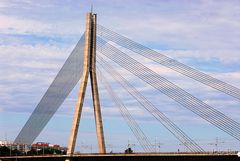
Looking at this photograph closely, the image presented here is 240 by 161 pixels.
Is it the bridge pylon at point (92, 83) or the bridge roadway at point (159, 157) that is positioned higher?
the bridge pylon at point (92, 83)

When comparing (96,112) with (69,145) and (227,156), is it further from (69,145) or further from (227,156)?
(227,156)

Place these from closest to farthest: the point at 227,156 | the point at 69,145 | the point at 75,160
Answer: the point at 227,156
the point at 69,145
the point at 75,160

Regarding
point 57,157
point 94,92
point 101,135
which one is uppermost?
point 94,92

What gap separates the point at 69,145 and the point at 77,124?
3.33m

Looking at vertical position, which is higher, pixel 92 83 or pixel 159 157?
pixel 92 83

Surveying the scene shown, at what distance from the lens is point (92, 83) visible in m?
98.7

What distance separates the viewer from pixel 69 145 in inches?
3920

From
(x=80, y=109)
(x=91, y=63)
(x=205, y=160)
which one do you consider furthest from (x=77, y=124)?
(x=205, y=160)

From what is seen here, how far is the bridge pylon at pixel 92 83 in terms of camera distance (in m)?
98.1

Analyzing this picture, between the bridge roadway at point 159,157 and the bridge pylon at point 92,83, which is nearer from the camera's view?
the bridge roadway at point 159,157

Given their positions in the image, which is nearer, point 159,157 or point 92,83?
point 92,83

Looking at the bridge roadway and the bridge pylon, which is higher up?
the bridge pylon

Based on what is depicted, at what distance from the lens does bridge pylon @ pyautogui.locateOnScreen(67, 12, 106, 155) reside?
98062 mm

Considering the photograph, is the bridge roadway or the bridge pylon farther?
the bridge pylon
